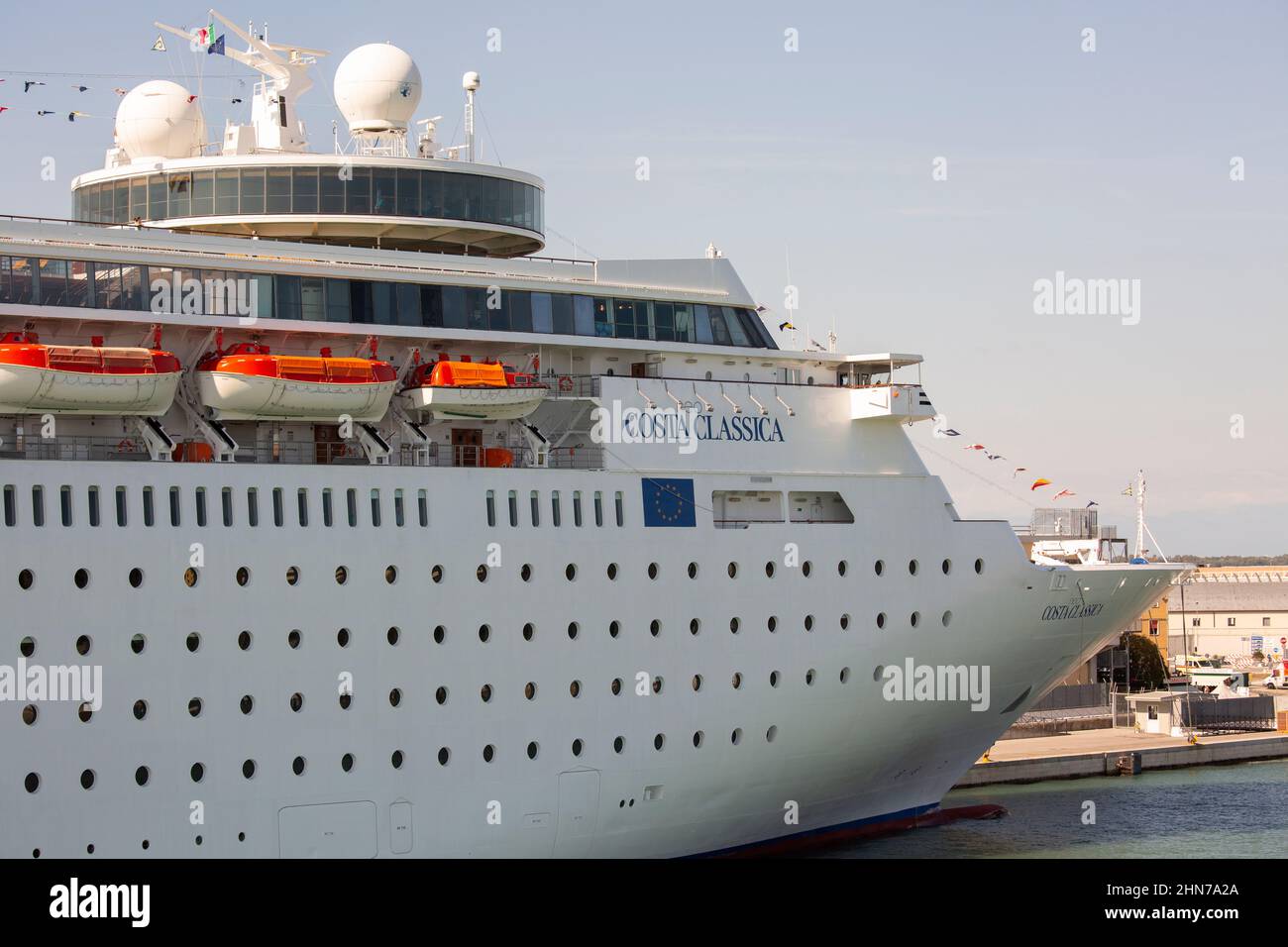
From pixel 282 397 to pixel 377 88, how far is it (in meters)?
8.24

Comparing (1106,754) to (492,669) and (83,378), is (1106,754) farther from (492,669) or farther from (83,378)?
(83,378)

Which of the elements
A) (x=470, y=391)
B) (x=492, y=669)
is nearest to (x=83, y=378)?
(x=470, y=391)

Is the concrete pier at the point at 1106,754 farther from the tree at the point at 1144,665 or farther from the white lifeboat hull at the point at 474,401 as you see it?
the white lifeboat hull at the point at 474,401

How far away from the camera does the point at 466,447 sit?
2866cm

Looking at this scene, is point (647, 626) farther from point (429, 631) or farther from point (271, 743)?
point (271, 743)

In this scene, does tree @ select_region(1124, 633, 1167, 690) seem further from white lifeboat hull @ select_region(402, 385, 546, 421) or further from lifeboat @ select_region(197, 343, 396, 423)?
lifeboat @ select_region(197, 343, 396, 423)

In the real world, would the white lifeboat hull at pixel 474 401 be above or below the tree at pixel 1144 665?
A: above

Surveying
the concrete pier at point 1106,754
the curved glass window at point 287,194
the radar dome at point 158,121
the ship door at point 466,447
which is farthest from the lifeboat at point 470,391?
the concrete pier at point 1106,754

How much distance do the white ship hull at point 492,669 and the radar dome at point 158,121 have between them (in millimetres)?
8879

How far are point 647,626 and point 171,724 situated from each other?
8095 mm

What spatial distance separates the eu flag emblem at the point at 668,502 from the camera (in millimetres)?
28812

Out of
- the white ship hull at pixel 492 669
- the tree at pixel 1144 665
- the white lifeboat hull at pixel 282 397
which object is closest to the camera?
the white ship hull at pixel 492 669

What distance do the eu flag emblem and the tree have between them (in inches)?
1880

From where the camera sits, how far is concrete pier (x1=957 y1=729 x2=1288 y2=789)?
46188mm
